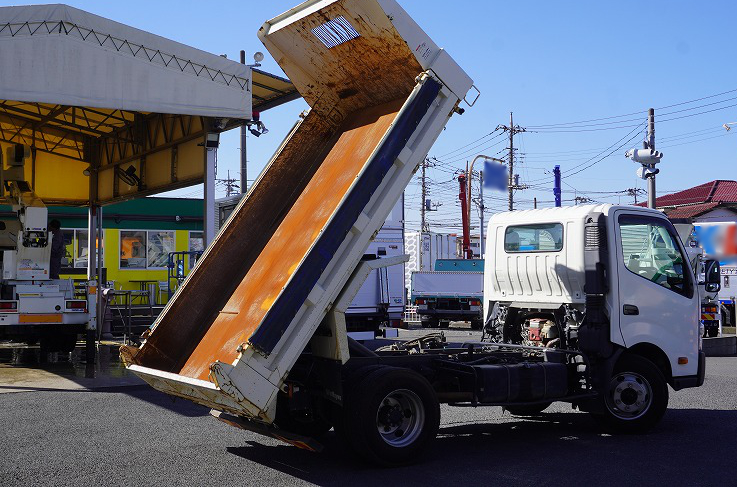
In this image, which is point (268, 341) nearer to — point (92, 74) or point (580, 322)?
point (580, 322)

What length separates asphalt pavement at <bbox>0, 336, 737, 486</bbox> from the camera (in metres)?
6.87

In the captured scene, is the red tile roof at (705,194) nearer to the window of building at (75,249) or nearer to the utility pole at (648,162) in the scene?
the utility pole at (648,162)

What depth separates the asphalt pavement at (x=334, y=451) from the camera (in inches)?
270

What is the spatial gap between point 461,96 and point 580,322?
3.11m

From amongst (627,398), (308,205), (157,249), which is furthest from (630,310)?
(157,249)

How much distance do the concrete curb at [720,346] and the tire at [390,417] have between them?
13.6 m

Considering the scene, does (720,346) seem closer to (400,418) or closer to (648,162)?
(648,162)

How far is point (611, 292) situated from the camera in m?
8.85

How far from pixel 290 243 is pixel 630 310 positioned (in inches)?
156

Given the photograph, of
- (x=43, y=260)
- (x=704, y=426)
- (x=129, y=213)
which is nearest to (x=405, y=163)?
(x=704, y=426)

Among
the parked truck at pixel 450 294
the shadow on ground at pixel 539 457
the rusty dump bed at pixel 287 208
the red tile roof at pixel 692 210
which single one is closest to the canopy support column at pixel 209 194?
the rusty dump bed at pixel 287 208

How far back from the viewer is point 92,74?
500 inches

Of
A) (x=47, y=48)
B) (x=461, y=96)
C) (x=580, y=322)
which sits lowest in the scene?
(x=580, y=322)

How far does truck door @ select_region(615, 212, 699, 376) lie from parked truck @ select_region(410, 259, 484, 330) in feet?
57.0
